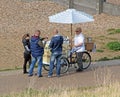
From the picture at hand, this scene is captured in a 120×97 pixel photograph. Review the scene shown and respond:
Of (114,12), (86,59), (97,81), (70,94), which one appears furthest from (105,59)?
(114,12)

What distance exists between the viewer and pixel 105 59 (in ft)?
64.4

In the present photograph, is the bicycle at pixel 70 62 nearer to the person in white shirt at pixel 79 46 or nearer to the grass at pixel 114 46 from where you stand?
the person in white shirt at pixel 79 46

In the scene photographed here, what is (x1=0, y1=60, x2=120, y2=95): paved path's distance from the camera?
45.8 ft

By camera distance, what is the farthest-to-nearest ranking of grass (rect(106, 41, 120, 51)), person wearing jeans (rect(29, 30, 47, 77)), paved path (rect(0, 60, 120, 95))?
grass (rect(106, 41, 120, 51)) < person wearing jeans (rect(29, 30, 47, 77)) < paved path (rect(0, 60, 120, 95))

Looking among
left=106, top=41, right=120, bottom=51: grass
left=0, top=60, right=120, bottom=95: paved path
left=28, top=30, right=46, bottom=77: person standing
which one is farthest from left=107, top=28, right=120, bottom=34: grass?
left=28, top=30, right=46, bottom=77: person standing

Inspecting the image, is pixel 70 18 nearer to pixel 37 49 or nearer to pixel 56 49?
pixel 56 49

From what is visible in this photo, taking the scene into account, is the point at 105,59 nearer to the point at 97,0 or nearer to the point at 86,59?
the point at 86,59

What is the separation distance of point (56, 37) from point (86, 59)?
78.9 inches

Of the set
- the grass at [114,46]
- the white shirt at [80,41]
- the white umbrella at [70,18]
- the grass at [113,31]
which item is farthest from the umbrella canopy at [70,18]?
the grass at [113,31]

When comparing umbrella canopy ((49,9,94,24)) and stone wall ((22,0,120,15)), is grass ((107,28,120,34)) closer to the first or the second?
stone wall ((22,0,120,15))

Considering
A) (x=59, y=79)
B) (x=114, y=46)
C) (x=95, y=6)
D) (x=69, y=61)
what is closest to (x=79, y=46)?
(x=69, y=61)

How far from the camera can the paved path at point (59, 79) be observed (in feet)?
45.8

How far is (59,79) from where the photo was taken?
50.1 feet

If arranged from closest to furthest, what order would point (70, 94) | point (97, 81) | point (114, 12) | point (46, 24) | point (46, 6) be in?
point (70, 94) → point (97, 81) → point (46, 24) → point (114, 12) → point (46, 6)
